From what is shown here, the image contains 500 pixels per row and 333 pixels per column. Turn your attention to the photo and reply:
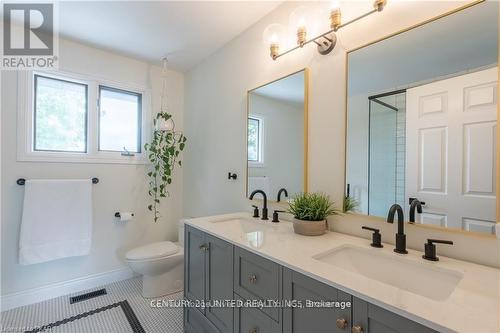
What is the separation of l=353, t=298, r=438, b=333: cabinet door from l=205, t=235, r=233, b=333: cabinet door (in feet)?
2.25

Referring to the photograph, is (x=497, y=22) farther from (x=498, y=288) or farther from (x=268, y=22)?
(x=268, y=22)

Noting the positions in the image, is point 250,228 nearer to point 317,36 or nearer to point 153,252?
point 153,252

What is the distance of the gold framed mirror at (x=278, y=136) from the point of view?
5.24 ft

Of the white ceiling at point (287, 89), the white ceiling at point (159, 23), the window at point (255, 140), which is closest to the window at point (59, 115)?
the white ceiling at point (159, 23)

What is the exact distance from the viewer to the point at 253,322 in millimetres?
1116

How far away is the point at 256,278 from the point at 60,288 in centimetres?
223

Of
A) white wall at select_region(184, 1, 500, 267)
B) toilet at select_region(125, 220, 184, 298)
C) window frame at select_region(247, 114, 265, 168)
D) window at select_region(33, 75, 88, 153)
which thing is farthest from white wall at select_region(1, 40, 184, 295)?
window frame at select_region(247, 114, 265, 168)

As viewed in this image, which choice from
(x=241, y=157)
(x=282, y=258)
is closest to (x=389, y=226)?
(x=282, y=258)

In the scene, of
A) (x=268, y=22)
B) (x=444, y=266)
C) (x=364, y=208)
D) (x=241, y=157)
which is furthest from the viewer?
(x=241, y=157)

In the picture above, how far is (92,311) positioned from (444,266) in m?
2.48

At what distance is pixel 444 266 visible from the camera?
90cm

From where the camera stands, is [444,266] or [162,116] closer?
[444,266]

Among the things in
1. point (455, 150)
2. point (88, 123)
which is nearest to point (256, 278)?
point (455, 150)

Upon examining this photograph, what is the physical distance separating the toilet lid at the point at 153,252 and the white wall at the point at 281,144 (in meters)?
1.05
